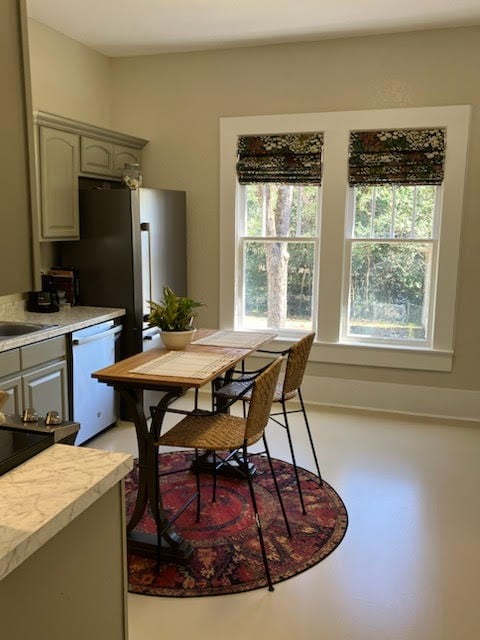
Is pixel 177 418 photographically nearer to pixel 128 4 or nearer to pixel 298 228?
pixel 298 228

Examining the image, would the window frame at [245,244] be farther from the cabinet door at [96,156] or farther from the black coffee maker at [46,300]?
the black coffee maker at [46,300]

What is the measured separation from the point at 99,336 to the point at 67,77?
6.91 feet

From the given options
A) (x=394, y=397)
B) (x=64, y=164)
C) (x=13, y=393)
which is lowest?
(x=394, y=397)

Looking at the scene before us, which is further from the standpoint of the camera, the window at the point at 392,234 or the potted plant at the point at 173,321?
the window at the point at 392,234

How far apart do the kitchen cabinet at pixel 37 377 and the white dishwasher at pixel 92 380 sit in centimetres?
11

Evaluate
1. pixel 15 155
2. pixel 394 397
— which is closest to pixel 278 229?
pixel 394 397

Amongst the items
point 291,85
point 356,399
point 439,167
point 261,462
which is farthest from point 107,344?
point 439,167

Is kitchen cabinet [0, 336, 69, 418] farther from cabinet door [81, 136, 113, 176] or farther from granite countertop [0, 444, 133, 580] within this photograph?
granite countertop [0, 444, 133, 580]

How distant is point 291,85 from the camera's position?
14.5 feet

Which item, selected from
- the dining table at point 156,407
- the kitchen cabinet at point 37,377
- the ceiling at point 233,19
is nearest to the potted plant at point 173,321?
the dining table at point 156,407

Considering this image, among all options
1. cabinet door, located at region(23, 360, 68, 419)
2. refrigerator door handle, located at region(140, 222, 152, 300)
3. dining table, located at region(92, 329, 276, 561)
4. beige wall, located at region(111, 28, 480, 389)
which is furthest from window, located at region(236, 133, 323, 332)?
dining table, located at region(92, 329, 276, 561)

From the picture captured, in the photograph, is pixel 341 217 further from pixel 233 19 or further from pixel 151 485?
pixel 151 485

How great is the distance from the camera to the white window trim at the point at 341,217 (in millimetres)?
4125

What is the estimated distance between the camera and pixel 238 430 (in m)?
2.63
